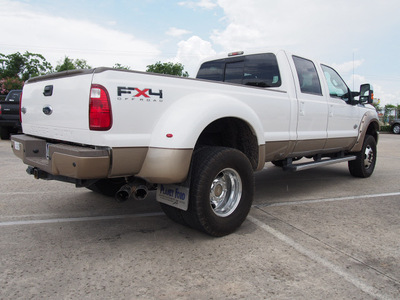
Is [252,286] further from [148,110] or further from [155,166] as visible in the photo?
[148,110]

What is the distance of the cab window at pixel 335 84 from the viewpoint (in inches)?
215

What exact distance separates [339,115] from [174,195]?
3473 millimetres

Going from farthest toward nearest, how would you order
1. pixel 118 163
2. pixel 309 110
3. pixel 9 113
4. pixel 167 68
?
pixel 167 68, pixel 9 113, pixel 309 110, pixel 118 163

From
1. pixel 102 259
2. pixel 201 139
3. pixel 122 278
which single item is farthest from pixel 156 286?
pixel 201 139

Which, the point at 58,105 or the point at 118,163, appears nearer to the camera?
the point at 118,163

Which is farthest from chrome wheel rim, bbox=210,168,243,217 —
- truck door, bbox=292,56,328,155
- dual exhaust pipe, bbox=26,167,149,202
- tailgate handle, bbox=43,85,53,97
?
tailgate handle, bbox=43,85,53,97

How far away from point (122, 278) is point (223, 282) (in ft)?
2.49

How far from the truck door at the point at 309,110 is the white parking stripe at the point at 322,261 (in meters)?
1.42

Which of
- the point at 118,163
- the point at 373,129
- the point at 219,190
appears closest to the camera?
the point at 118,163

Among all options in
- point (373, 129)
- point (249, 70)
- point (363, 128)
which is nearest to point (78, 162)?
point (249, 70)

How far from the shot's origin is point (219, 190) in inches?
137

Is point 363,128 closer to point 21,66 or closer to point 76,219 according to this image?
point 76,219

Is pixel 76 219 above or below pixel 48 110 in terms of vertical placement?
below

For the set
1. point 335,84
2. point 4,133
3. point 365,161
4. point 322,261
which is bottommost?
point 322,261
